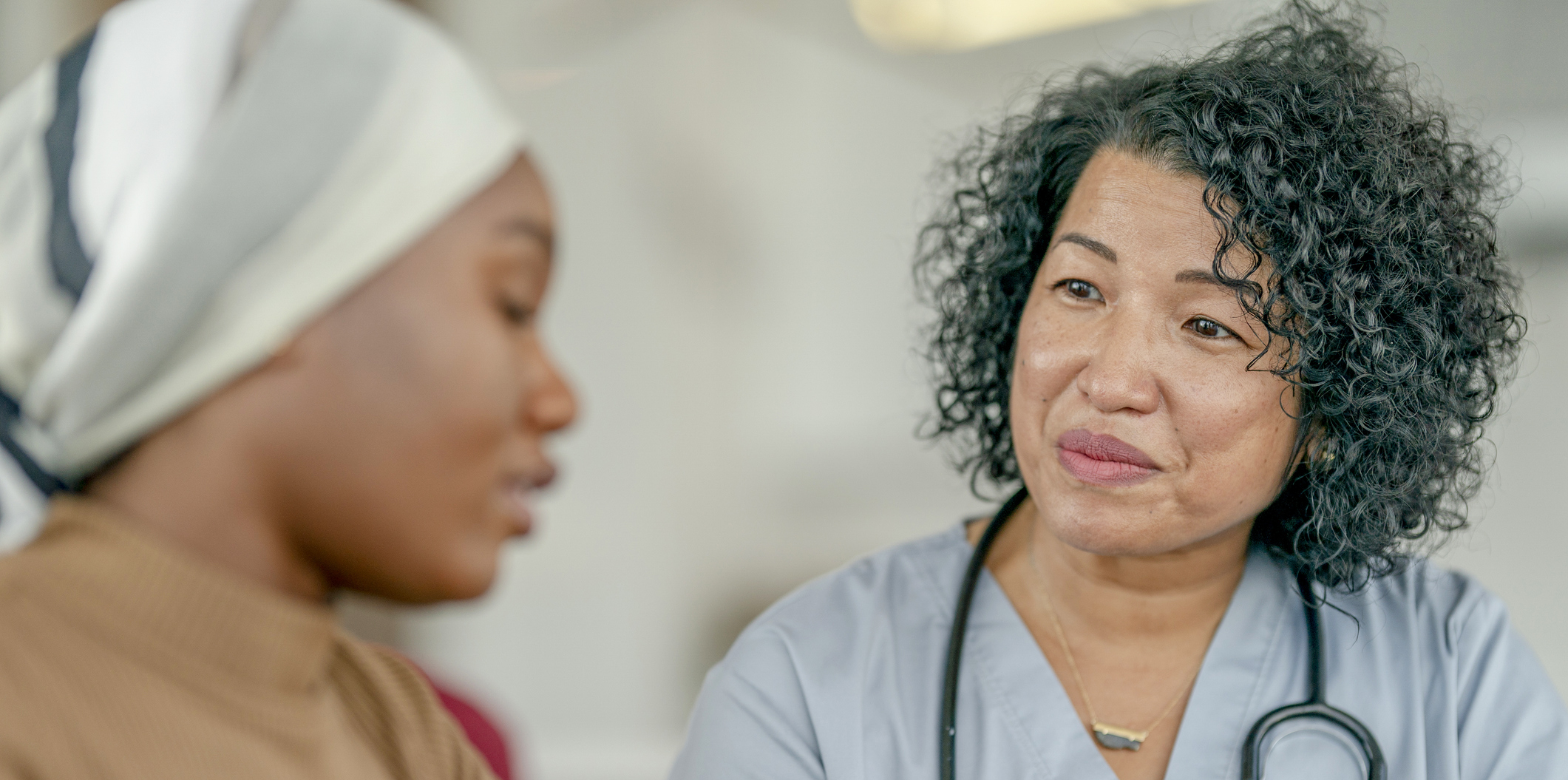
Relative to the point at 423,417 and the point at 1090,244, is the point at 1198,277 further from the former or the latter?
the point at 423,417

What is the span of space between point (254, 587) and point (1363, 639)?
107 centimetres

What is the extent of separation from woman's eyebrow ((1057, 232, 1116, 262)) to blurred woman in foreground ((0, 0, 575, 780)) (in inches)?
24.0

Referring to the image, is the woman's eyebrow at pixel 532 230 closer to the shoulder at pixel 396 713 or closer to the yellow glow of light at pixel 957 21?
the shoulder at pixel 396 713

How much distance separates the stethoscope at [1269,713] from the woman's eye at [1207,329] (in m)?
0.31

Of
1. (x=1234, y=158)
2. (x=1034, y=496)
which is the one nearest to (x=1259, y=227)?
(x=1234, y=158)

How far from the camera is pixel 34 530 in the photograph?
0.82 meters

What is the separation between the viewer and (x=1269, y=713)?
3.84ft

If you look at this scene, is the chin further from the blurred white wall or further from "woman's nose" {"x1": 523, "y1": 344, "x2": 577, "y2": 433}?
the blurred white wall

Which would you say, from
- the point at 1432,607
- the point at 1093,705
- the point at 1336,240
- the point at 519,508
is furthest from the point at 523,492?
the point at 1432,607

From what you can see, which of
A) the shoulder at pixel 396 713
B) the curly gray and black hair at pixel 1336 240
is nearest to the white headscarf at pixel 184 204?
the shoulder at pixel 396 713

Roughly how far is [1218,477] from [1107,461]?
0.11 metres

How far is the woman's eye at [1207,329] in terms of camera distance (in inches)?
46.3

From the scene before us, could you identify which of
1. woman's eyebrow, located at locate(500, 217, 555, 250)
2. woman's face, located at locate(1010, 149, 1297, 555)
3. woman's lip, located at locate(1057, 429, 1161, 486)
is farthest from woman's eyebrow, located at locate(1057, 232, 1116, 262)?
woman's eyebrow, located at locate(500, 217, 555, 250)

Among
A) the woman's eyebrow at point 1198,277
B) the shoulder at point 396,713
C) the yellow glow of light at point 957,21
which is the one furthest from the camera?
the yellow glow of light at point 957,21
